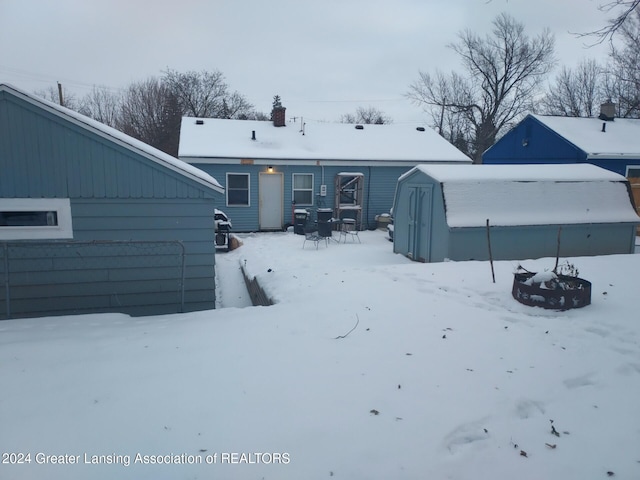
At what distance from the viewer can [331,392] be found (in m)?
3.17

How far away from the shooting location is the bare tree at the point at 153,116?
99.1 feet

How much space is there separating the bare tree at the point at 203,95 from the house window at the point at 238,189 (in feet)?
65.2

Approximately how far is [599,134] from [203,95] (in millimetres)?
27926

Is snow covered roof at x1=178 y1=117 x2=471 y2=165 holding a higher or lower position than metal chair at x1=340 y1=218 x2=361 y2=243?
higher

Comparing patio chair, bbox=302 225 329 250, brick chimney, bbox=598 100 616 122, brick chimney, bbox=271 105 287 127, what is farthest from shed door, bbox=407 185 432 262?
brick chimney, bbox=598 100 616 122

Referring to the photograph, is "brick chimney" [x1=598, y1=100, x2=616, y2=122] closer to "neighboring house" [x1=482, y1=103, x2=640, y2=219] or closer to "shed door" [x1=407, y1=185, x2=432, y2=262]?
"neighboring house" [x1=482, y1=103, x2=640, y2=219]

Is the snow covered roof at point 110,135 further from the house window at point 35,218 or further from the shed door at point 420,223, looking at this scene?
the shed door at point 420,223

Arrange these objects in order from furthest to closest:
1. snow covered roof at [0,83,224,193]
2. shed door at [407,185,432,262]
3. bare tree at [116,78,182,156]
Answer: bare tree at [116,78,182,156] → shed door at [407,185,432,262] → snow covered roof at [0,83,224,193]

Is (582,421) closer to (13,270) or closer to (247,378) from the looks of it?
(247,378)

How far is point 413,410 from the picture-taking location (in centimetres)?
296

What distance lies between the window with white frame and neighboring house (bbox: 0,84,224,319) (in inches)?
372

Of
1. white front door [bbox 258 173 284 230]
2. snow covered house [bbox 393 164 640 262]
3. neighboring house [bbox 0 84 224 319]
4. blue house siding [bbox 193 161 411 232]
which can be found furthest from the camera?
white front door [bbox 258 173 284 230]

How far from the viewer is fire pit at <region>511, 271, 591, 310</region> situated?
4.97 metres

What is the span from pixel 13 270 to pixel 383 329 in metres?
5.07
